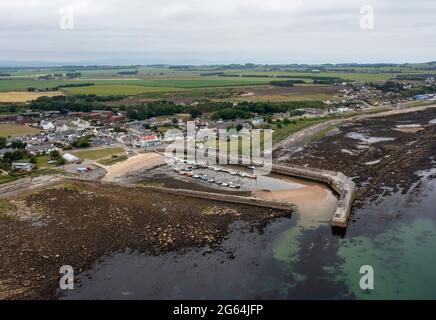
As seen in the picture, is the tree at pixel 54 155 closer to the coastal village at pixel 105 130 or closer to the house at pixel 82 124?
the coastal village at pixel 105 130

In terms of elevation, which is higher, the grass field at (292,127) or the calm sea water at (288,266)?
the grass field at (292,127)

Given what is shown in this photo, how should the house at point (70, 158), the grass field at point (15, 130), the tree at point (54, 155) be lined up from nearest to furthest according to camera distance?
the house at point (70, 158)
the tree at point (54, 155)
the grass field at point (15, 130)

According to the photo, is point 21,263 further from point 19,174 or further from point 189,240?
point 19,174

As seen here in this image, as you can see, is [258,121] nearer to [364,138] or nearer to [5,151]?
[364,138]

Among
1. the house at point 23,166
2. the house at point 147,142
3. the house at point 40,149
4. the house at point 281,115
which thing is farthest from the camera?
the house at point 281,115

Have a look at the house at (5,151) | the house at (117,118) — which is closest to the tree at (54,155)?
the house at (5,151)

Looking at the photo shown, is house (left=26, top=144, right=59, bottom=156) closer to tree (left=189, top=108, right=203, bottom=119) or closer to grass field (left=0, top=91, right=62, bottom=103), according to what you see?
tree (left=189, top=108, right=203, bottom=119)

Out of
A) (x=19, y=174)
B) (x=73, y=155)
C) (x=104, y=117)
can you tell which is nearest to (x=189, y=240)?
(x=19, y=174)

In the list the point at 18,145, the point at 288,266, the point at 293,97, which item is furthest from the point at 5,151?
the point at 293,97
